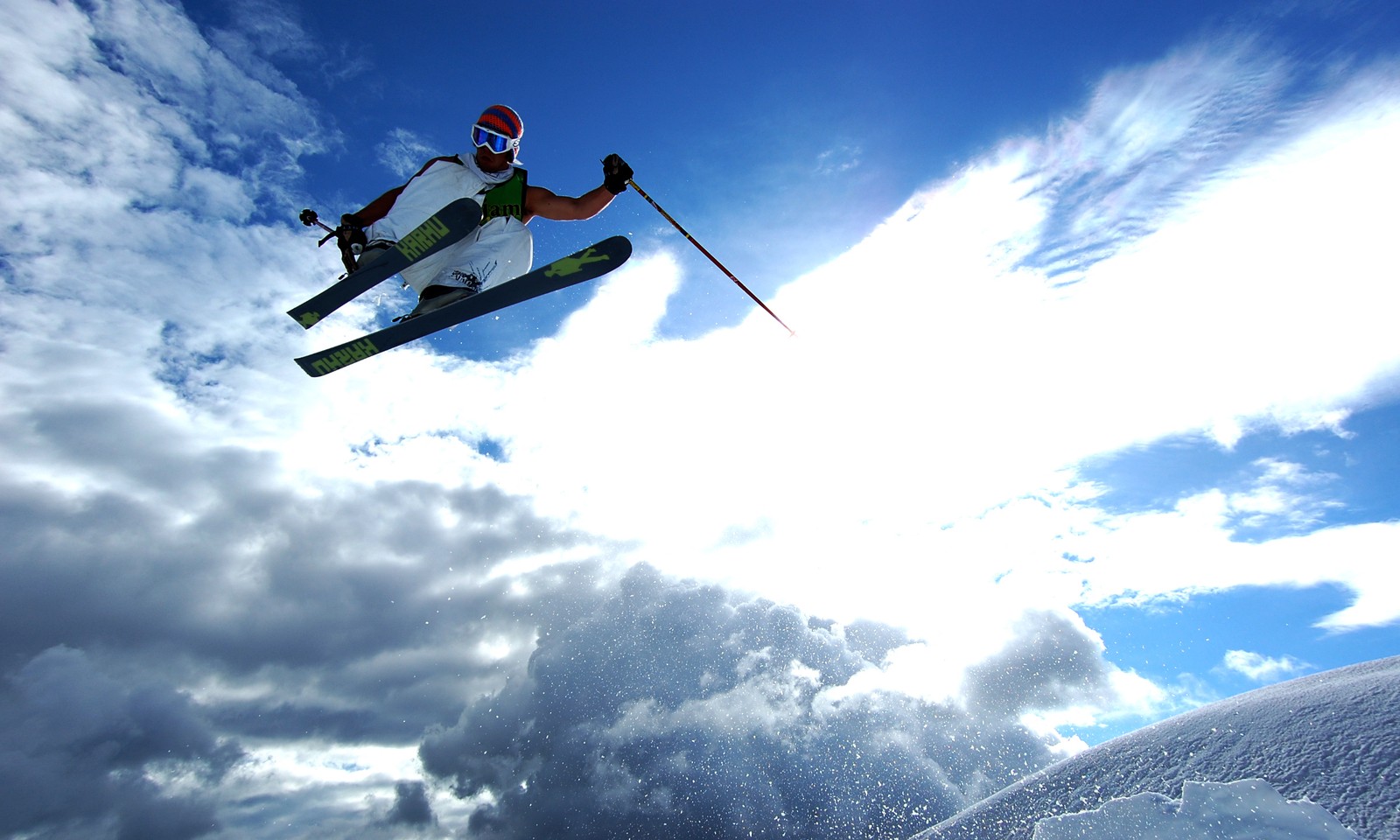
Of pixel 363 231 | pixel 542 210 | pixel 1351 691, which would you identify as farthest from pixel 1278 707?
pixel 363 231

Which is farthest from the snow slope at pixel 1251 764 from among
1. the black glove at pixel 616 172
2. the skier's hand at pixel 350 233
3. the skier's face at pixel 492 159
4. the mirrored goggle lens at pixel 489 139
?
the skier's hand at pixel 350 233

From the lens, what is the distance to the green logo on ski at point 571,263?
33.8 ft

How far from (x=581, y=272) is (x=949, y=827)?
388 inches

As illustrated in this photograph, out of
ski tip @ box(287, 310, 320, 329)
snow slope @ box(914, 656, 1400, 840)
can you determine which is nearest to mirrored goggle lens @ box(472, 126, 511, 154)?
ski tip @ box(287, 310, 320, 329)

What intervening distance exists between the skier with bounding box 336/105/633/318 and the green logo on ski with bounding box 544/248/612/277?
2.06 feet

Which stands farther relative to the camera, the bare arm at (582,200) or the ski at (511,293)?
the ski at (511,293)

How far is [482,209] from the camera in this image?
10.3 metres

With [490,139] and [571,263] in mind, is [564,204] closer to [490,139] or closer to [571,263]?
[571,263]

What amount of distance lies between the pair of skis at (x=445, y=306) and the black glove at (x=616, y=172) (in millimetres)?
858

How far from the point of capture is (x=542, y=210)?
10688mm

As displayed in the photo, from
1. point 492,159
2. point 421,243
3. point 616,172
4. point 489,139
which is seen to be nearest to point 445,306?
point 421,243

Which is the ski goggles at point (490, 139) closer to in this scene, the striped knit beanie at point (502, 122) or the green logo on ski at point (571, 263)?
the striped knit beanie at point (502, 122)

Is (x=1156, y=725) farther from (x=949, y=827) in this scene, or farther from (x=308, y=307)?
(x=308, y=307)

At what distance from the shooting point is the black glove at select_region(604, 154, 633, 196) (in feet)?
32.6
